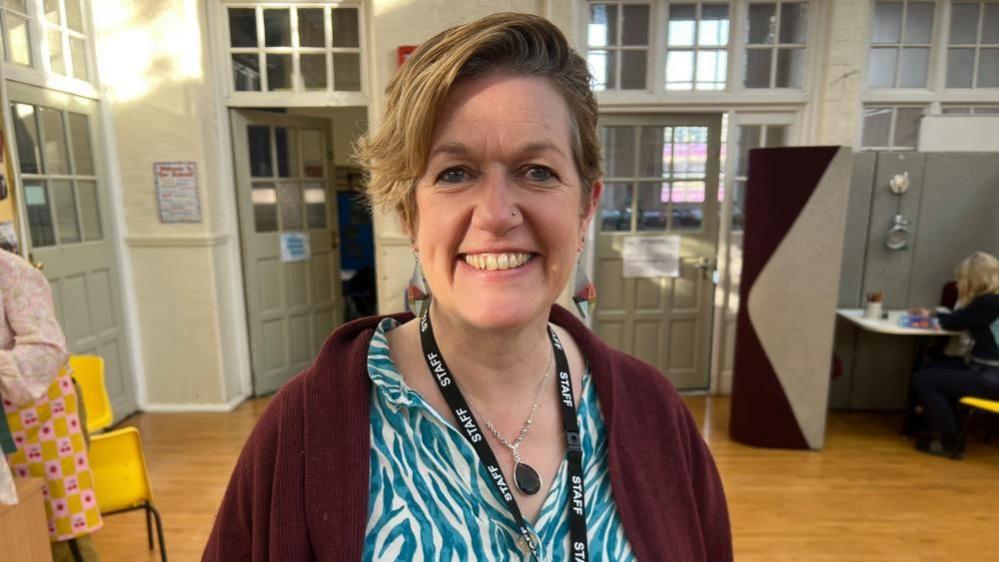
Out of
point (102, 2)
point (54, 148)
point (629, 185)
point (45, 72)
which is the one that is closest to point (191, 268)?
point (54, 148)

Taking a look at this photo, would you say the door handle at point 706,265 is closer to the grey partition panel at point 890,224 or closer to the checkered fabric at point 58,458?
the grey partition panel at point 890,224

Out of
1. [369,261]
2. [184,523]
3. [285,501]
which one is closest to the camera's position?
[285,501]

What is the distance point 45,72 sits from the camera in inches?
129

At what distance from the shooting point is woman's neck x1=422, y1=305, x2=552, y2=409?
2.82 feet

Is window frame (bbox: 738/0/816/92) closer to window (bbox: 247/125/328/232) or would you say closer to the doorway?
the doorway

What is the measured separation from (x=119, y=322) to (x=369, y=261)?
2.96 m

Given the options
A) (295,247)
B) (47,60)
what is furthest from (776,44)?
(47,60)

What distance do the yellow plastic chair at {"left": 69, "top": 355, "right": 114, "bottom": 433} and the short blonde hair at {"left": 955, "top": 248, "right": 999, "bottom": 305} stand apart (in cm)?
476

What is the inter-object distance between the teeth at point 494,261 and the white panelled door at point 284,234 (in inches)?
152

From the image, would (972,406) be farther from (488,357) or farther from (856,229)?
(488,357)

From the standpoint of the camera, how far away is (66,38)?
346cm

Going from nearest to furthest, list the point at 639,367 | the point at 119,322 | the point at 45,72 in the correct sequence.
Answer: the point at 639,367 < the point at 45,72 < the point at 119,322

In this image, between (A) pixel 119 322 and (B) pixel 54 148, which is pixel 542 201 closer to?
(B) pixel 54 148

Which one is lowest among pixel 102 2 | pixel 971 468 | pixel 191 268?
pixel 971 468
